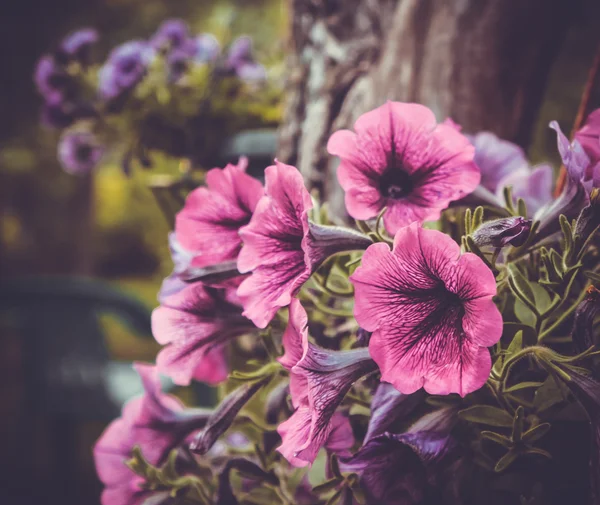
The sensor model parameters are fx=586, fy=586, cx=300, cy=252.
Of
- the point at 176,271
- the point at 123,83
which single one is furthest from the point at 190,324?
the point at 123,83

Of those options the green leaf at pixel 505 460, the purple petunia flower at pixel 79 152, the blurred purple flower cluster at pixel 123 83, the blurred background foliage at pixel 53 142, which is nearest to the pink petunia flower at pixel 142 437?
the green leaf at pixel 505 460

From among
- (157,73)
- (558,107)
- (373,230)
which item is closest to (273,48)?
(157,73)

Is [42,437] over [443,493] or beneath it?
beneath

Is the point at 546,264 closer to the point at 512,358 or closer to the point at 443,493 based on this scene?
the point at 512,358

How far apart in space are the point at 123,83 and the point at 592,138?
0.82m

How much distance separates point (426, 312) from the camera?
0.39 m

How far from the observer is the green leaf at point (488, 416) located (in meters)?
0.41

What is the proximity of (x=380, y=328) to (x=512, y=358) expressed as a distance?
9cm

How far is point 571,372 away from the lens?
38 cm

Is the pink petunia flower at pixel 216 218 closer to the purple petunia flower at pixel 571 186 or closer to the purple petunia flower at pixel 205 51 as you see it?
the purple petunia flower at pixel 571 186

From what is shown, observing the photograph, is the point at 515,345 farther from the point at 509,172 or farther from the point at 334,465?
the point at 509,172

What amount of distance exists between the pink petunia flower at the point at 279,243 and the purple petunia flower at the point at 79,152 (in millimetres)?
817

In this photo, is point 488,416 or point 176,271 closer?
point 488,416

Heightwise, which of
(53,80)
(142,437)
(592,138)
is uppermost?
(592,138)
